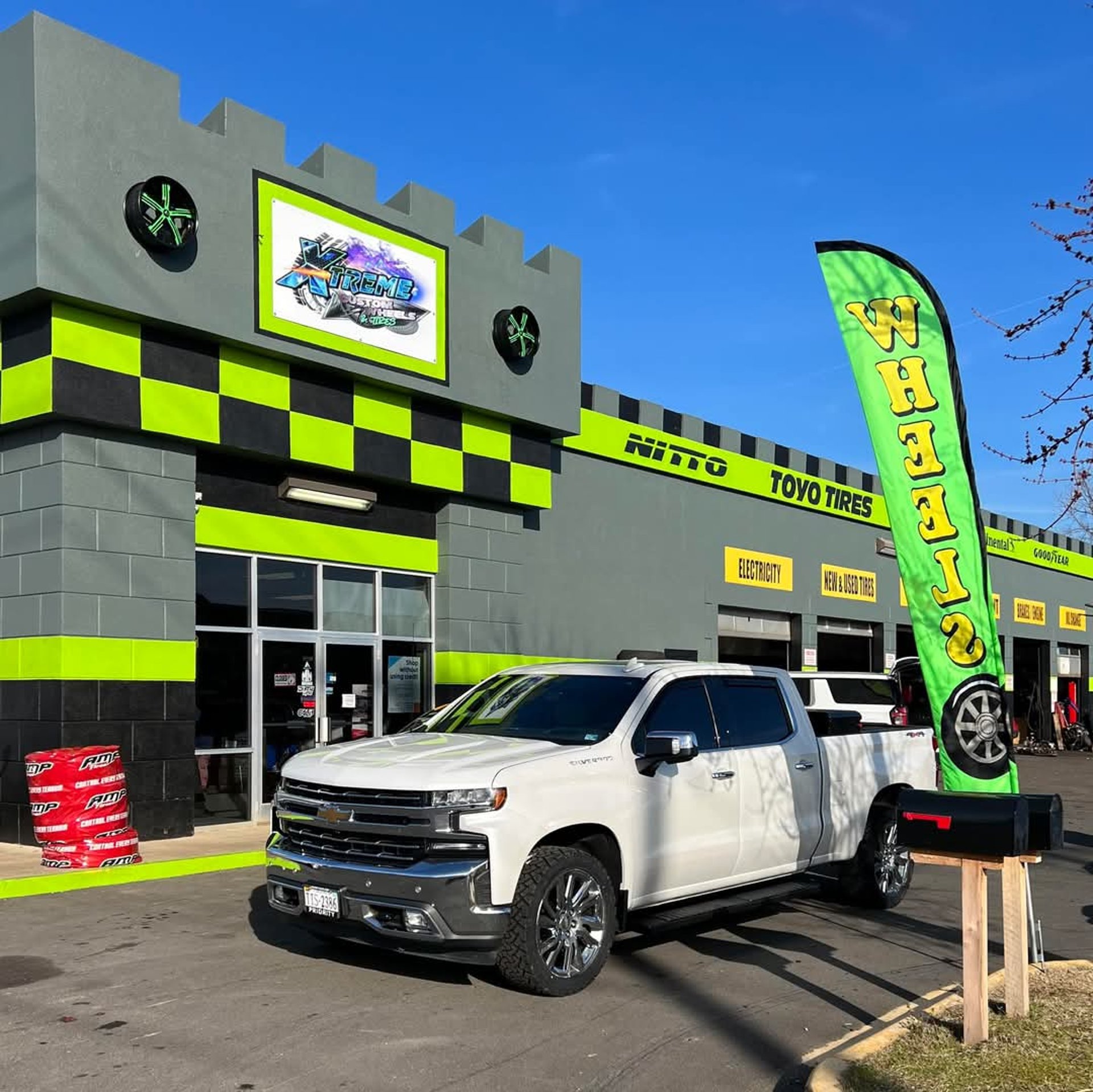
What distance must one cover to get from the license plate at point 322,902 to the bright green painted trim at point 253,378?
7503 mm

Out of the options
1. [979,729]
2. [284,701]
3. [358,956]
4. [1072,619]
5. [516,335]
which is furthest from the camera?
[1072,619]

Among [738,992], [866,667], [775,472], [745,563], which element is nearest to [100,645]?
[738,992]

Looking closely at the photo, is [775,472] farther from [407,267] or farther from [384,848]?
[384,848]

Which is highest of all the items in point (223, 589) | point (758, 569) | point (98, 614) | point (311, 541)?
point (758, 569)

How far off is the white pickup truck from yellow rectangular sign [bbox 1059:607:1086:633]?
32343 millimetres

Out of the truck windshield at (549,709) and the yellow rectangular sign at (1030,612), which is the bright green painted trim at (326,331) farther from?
the yellow rectangular sign at (1030,612)

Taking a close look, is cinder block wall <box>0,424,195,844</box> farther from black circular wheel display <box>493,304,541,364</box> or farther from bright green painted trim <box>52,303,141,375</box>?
black circular wheel display <box>493,304,541,364</box>

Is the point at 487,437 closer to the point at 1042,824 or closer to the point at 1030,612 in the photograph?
the point at 1042,824

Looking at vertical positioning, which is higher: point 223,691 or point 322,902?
point 223,691

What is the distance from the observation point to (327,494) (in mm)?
14273

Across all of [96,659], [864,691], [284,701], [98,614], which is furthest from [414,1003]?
[864,691]

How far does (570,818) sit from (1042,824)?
7.72 feet

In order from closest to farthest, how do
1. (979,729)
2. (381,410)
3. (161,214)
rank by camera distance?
(979,729)
(161,214)
(381,410)

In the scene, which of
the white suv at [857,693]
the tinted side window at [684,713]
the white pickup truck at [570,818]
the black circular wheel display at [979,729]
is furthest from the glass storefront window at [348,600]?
the black circular wheel display at [979,729]
